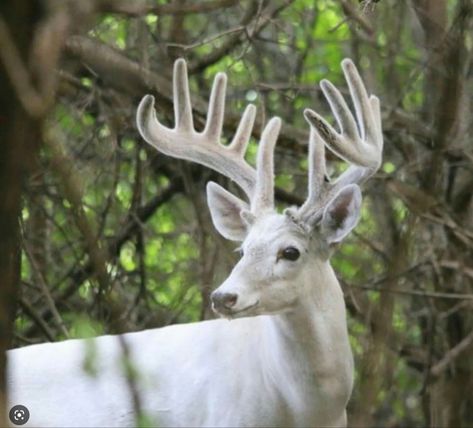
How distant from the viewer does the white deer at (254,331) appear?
5.16 metres

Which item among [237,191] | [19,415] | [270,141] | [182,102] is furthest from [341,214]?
A: [237,191]

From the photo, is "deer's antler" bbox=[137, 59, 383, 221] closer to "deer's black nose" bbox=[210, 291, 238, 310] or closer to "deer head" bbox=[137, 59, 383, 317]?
"deer head" bbox=[137, 59, 383, 317]

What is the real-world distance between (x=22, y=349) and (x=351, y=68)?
193 cm

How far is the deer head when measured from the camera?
503 cm

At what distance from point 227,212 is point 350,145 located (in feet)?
2.43

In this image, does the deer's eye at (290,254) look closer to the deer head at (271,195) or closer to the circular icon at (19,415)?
the deer head at (271,195)

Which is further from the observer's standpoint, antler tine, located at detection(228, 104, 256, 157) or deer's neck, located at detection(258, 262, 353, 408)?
antler tine, located at detection(228, 104, 256, 157)

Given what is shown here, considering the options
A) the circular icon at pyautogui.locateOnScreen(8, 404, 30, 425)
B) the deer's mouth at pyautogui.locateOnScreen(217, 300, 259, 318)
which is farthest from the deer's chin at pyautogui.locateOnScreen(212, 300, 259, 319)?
the circular icon at pyautogui.locateOnScreen(8, 404, 30, 425)

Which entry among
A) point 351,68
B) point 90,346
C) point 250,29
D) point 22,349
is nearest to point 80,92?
point 250,29

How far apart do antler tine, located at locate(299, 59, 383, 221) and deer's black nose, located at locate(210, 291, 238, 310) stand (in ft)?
2.12

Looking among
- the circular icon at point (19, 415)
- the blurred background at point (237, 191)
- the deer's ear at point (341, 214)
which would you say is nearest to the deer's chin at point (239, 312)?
the deer's ear at point (341, 214)

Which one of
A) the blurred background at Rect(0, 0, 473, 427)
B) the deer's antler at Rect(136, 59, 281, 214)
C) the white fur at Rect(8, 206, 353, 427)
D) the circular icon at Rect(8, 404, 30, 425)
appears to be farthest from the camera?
the blurred background at Rect(0, 0, 473, 427)

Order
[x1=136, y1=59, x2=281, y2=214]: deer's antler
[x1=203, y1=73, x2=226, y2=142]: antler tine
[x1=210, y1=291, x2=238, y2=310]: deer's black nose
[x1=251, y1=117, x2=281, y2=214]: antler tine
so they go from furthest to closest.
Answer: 1. [x1=203, y1=73, x2=226, y2=142]: antler tine
2. [x1=136, y1=59, x2=281, y2=214]: deer's antler
3. [x1=251, y1=117, x2=281, y2=214]: antler tine
4. [x1=210, y1=291, x2=238, y2=310]: deer's black nose

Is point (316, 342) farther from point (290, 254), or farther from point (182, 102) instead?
point (182, 102)
